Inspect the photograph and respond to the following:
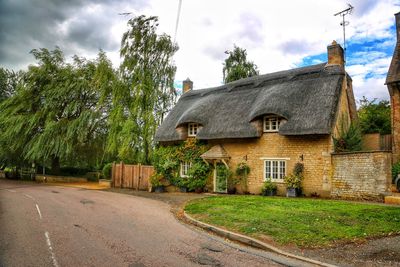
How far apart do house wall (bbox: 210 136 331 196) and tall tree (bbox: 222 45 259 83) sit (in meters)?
22.4

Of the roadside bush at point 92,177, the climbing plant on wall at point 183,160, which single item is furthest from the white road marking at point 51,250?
the roadside bush at point 92,177

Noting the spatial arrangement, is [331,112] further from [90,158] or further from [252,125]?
[90,158]

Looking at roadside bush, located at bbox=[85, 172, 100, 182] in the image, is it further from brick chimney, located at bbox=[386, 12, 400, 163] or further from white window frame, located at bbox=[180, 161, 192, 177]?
brick chimney, located at bbox=[386, 12, 400, 163]

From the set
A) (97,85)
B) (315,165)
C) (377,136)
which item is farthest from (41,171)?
(377,136)

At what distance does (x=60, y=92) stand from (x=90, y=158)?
7.28 m

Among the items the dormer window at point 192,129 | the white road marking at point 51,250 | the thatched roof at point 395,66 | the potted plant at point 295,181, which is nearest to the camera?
the white road marking at point 51,250

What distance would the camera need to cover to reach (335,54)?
19469 millimetres

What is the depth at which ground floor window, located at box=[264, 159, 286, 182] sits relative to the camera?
714 inches

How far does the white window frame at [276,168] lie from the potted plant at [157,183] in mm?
7786

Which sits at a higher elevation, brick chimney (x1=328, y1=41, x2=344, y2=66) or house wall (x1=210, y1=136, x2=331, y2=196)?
brick chimney (x1=328, y1=41, x2=344, y2=66)

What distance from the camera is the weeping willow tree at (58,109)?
28.7m

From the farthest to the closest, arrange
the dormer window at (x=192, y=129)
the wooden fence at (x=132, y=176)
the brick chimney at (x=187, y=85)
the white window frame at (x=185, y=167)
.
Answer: the brick chimney at (x=187, y=85) < the wooden fence at (x=132, y=176) < the dormer window at (x=192, y=129) < the white window frame at (x=185, y=167)

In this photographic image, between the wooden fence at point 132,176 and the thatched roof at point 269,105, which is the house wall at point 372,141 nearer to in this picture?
the thatched roof at point 269,105

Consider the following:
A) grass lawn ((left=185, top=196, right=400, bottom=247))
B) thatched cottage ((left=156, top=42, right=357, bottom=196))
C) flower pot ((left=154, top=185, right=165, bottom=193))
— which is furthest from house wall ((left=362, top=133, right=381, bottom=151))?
flower pot ((left=154, top=185, right=165, bottom=193))
